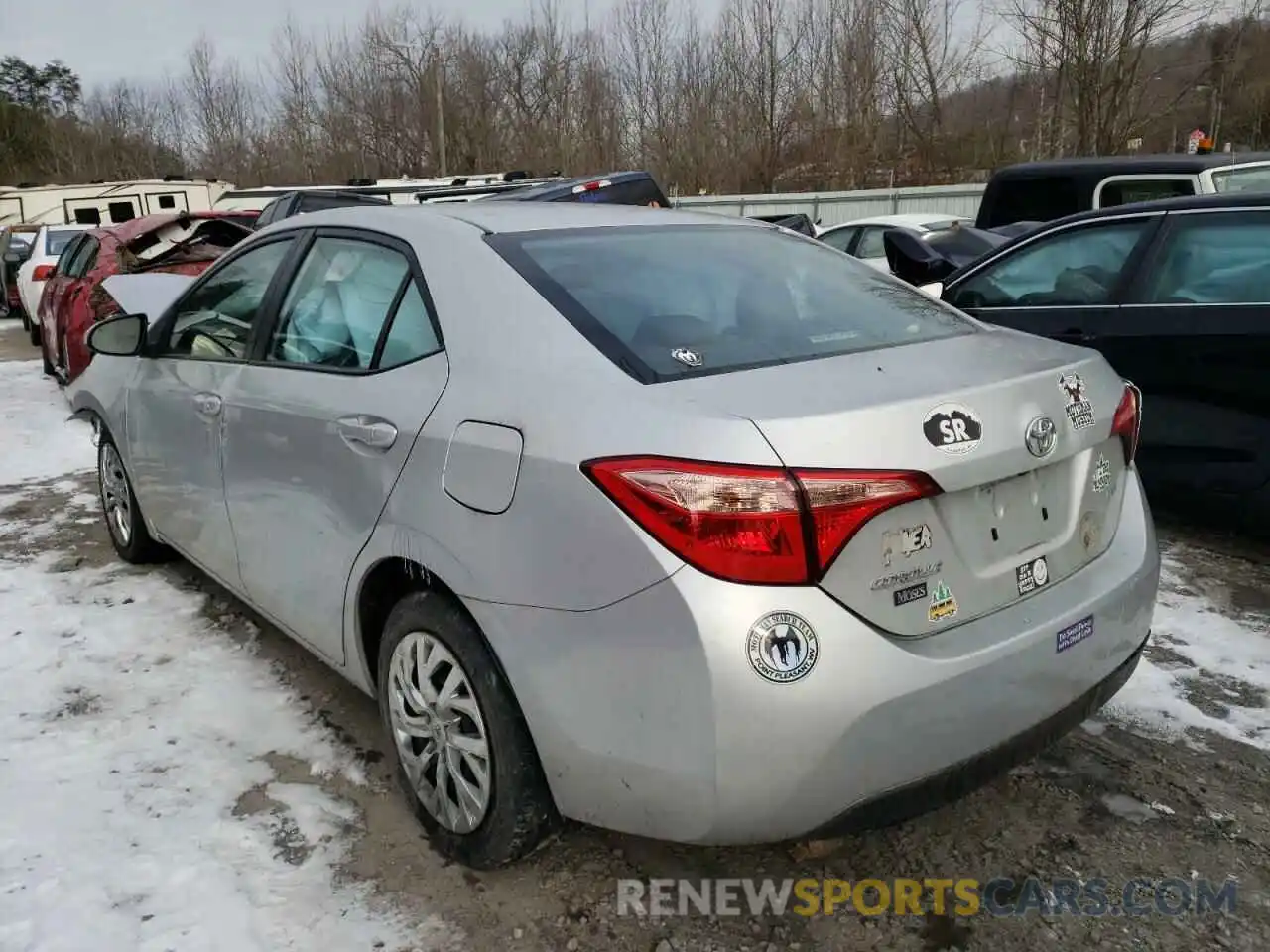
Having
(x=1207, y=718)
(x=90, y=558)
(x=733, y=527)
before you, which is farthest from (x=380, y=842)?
(x=90, y=558)

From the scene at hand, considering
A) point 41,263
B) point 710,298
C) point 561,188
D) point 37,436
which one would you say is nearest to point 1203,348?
point 710,298

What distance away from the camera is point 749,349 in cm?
235

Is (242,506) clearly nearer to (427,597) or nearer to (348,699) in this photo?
(348,699)

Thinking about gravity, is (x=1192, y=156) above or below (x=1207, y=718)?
above

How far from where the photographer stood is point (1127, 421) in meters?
2.55

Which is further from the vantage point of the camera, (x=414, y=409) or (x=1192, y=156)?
(x=1192, y=156)

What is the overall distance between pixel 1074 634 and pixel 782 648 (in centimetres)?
80

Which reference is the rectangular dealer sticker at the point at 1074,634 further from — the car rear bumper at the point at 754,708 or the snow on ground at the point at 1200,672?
the snow on ground at the point at 1200,672

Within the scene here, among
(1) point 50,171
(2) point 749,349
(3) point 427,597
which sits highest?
(1) point 50,171

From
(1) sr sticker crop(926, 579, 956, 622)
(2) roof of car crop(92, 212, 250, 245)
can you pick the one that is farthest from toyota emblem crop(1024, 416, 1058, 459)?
(2) roof of car crop(92, 212, 250, 245)

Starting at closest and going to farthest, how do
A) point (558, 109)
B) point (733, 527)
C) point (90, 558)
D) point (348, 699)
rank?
point (733, 527) → point (348, 699) → point (90, 558) → point (558, 109)

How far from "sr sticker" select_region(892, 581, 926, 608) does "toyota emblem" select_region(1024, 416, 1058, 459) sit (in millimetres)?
411

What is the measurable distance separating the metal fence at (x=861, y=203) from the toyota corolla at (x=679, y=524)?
18.7m

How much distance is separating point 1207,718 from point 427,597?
Answer: 7.89 ft
